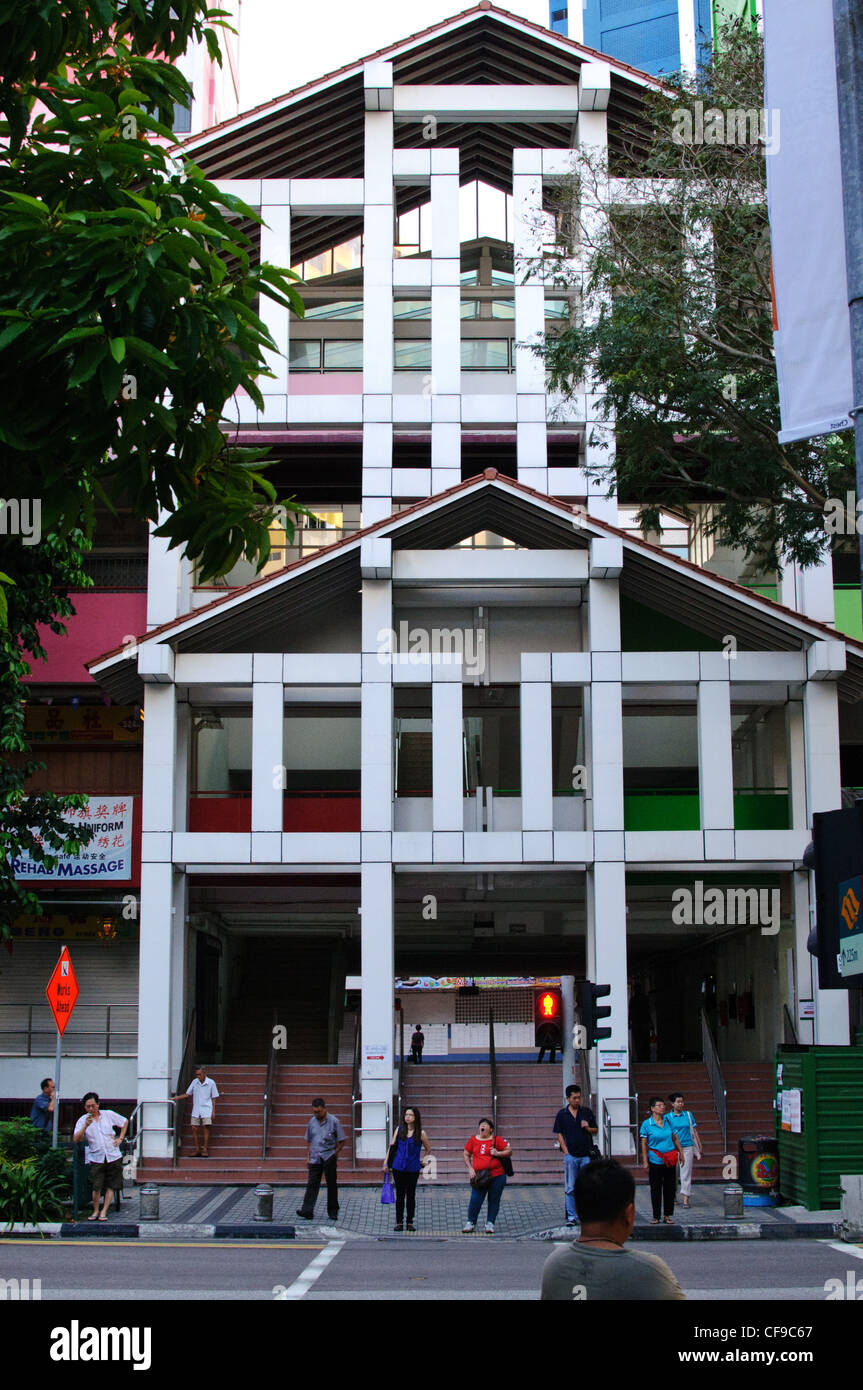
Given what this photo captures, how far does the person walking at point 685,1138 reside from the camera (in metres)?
19.0

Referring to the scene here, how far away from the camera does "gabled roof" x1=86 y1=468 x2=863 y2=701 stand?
86.2ft

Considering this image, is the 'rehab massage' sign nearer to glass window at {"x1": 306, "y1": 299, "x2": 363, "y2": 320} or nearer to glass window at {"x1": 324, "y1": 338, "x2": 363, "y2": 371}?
glass window at {"x1": 324, "y1": 338, "x2": 363, "y2": 371}

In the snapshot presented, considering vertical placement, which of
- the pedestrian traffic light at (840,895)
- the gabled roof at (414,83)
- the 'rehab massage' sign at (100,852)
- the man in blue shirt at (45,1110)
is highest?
the gabled roof at (414,83)

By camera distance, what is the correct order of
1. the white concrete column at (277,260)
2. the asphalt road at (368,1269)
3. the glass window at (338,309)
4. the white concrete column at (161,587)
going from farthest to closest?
the glass window at (338,309) → the white concrete column at (277,260) → the white concrete column at (161,587) → the asphalt road at (368,1269)

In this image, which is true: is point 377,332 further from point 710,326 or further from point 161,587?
point 710,326

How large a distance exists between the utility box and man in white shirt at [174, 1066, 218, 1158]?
32.2 feet

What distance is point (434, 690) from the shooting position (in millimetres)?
26516

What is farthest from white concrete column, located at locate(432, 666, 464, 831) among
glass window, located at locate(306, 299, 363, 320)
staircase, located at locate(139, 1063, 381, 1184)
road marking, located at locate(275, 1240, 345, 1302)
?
glass window, located at locate(306, 299, 363, 320)

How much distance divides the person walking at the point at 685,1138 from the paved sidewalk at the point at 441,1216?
33cm

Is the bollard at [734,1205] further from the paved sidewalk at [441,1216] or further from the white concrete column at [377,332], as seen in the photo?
the white concrete column at [377,332]

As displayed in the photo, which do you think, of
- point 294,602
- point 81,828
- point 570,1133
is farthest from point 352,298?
point 570,1133

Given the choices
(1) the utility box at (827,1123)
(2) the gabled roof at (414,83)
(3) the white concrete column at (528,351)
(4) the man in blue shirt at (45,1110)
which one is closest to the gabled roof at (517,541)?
(3) the white concrete column at (528,351)

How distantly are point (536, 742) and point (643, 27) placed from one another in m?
49.2
